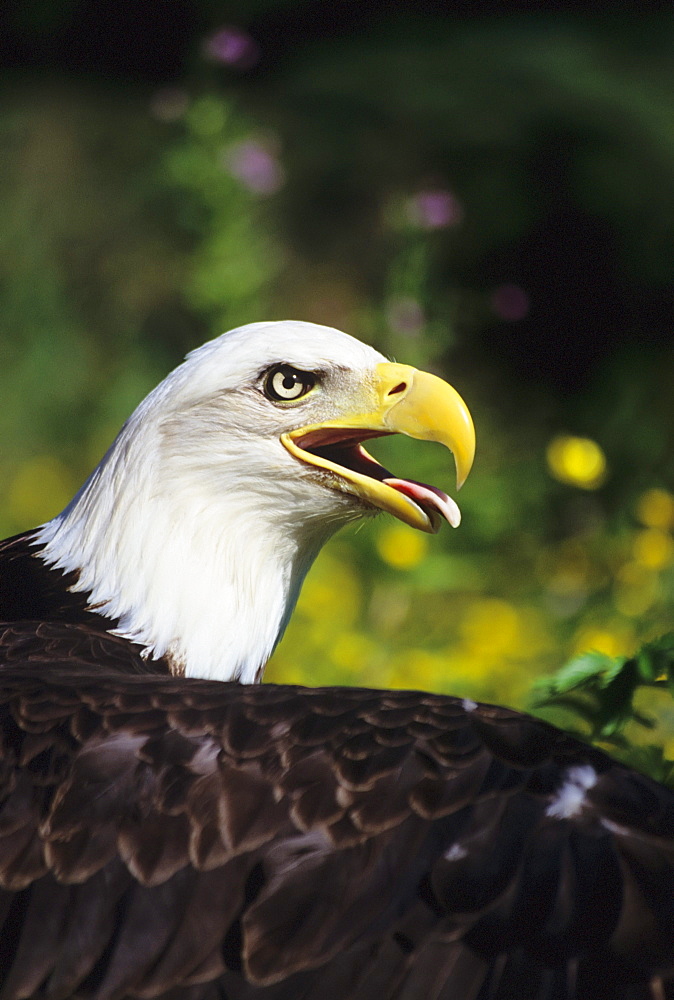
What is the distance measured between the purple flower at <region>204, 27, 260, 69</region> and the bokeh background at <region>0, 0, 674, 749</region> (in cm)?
2

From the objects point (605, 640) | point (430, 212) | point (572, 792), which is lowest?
point (572, 792)

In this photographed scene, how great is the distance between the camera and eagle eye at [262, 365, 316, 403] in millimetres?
2717

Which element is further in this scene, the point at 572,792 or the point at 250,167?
the point at 250,167

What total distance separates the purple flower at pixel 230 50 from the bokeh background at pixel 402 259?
0.02 meters

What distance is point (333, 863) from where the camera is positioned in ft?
6.08

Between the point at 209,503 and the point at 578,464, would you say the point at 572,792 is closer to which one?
the point at 209,503

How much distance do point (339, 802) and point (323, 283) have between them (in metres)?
7.11

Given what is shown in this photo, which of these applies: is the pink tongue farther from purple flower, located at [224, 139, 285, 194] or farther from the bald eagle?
purple flower, located at [224, 139, 285, 194]

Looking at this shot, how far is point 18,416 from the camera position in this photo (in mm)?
6648

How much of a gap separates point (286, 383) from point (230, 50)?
305 centimetres

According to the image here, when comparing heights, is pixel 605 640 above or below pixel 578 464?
below

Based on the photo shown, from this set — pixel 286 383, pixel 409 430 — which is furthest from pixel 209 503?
pixel 409 430

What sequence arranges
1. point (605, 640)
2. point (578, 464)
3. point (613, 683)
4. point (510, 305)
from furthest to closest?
1. point (510, 305)
2. point (578, 464)
3. point (605, 640)
4. point (613, 683)

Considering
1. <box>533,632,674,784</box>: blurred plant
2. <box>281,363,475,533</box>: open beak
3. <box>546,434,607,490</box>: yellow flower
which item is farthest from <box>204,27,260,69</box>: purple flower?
<box>533,632,674,784</box>: blurred plant
